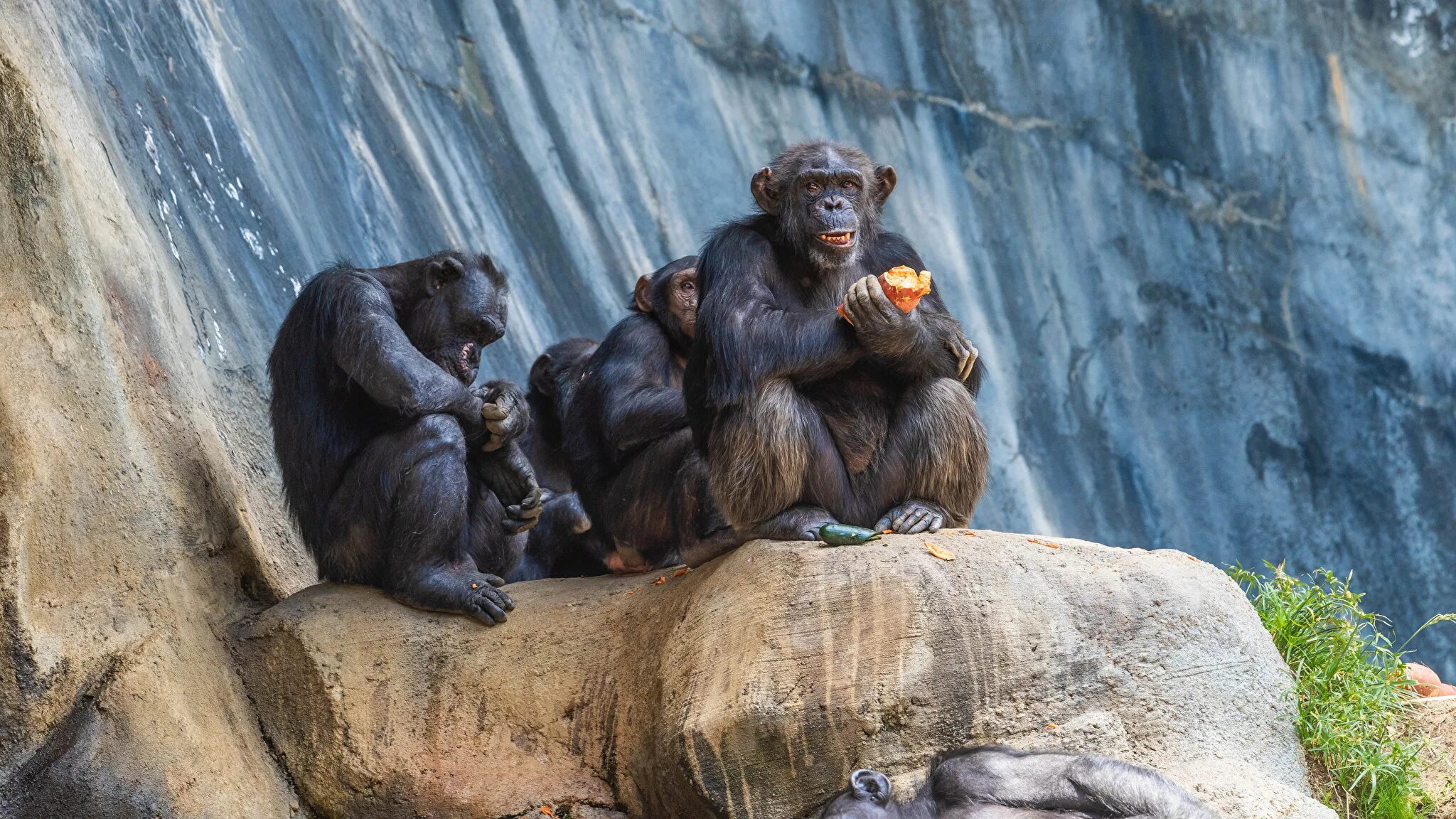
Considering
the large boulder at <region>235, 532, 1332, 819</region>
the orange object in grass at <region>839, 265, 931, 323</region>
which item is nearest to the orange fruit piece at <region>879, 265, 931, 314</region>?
the orange object in grass at <region>839, 265, 931, 323</region>

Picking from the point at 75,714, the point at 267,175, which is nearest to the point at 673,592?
the point at 75,714

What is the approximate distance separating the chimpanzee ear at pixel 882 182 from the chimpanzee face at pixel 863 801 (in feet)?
8.41

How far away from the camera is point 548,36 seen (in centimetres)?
1012

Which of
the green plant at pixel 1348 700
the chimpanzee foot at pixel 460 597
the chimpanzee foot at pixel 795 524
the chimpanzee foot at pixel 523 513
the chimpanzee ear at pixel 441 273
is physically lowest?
the green plant at pixel 1348 700

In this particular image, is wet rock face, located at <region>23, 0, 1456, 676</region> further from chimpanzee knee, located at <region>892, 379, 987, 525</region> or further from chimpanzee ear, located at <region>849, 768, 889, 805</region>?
chimpanzee ear, located at <region>849, 768, 889, 805</region>

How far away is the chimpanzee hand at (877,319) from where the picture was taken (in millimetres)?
5145

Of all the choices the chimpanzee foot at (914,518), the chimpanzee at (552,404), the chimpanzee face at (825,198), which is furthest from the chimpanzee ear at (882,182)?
the chimpanzee at (552,404)

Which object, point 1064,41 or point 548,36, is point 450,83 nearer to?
point 548,36

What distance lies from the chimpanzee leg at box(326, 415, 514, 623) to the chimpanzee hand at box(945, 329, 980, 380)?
1887mm

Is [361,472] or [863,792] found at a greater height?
[361,472]

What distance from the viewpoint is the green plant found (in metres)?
4.85

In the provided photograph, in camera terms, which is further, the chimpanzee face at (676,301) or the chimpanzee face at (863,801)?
the chimpanzee face at (676,301)

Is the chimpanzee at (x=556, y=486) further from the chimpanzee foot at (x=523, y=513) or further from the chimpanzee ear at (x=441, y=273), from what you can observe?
the chimpanzee ear at (x=441, y=273)

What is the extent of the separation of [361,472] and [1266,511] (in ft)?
24.9
